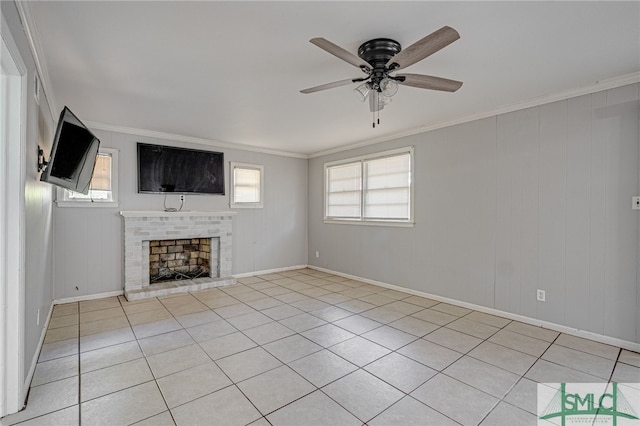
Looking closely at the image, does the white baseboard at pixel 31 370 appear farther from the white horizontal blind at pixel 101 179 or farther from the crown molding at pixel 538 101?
the crown molding at pixel 538 101

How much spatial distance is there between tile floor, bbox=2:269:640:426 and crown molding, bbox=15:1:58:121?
2507 mm

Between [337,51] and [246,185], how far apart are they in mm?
4400

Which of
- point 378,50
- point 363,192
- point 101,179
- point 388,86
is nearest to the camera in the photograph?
point 378,50

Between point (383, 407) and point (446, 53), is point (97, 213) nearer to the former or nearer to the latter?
point (383, 407)

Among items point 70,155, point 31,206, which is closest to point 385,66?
point 70,155

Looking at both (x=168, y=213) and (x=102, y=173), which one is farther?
(x=168, y=213)

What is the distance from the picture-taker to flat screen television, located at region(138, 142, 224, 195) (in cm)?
496

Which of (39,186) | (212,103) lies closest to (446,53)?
(212,103)

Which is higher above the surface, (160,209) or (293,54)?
(293,54)

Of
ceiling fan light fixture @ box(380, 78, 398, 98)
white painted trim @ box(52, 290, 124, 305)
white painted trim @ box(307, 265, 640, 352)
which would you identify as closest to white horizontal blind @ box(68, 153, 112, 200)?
white painted trim @ box(52, 290, 124, 305)

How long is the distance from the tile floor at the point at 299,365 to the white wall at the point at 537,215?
1.25 feet

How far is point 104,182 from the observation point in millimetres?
4676

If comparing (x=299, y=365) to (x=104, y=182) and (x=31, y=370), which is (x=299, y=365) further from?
(x=104, y=182)

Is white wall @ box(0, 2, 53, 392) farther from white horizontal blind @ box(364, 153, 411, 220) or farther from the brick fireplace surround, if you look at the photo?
white horizontal blind @ box(364, 153, 411, 220)
